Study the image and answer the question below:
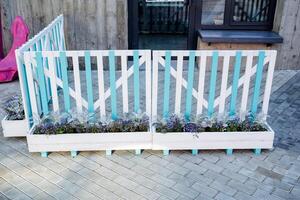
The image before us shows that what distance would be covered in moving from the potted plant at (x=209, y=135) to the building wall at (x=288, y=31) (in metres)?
2.98

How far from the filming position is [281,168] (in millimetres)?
3414

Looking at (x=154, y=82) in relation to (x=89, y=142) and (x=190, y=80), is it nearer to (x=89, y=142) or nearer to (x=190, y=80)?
(x=190, y=80)

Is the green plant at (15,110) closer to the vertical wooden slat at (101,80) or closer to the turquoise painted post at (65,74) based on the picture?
the turquoise painted post at (65,74)

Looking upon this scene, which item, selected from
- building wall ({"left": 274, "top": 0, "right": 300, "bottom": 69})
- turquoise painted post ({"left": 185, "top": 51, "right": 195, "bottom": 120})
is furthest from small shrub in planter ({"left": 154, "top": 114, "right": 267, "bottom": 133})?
building wall ({"left": 274, "top": 0, "right": 300, "bottom": 69})

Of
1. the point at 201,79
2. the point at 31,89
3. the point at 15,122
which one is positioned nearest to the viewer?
the point at 31,89

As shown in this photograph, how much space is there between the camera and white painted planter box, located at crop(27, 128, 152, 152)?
3.53 meters

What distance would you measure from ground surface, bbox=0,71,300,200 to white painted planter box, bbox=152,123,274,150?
10 centimetres

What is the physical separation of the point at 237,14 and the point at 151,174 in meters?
4.24

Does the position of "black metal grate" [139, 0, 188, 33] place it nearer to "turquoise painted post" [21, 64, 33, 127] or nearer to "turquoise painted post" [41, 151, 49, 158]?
"turquoise painted post" [21, 64, 33, 127]

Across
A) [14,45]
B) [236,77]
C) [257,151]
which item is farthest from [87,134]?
[14,45]

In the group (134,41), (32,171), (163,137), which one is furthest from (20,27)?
(163,137)

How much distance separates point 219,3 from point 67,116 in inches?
160

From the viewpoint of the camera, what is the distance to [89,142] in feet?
11.7

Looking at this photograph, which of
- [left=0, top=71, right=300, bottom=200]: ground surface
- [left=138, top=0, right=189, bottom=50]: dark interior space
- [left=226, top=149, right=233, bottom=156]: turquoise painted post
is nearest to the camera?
[left=0, top=71, right=300, bottom=200]: ground surface
